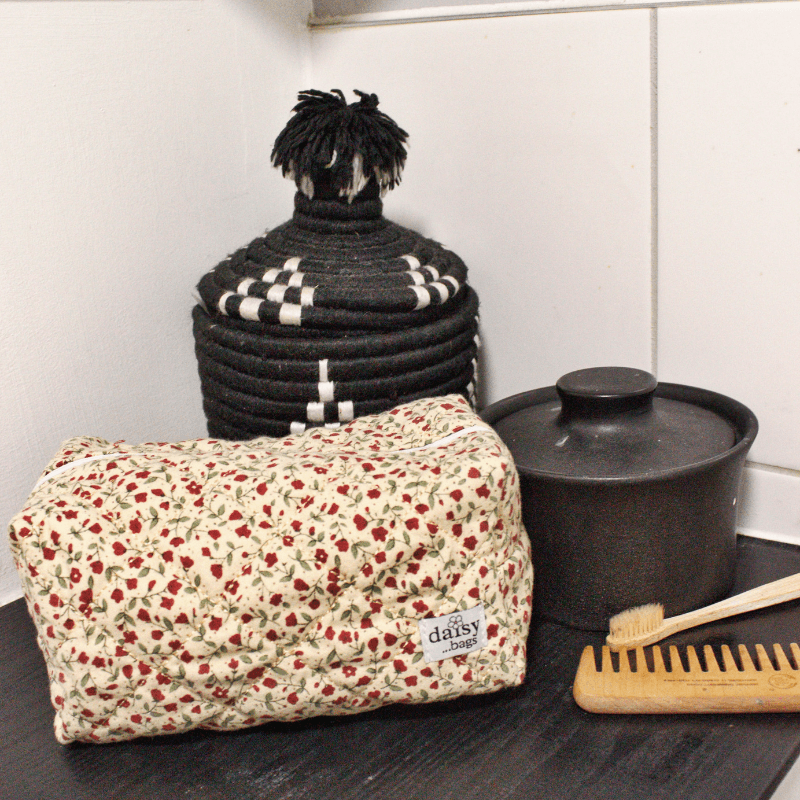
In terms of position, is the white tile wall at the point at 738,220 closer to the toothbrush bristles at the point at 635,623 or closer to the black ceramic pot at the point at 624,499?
the black ceramic pot at the point at 624,499

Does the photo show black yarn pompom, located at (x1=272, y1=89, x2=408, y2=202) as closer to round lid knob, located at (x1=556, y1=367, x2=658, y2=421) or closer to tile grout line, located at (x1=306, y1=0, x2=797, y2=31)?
tile grout line, located at (x1=306, y1=0, x2=797, y2=31)

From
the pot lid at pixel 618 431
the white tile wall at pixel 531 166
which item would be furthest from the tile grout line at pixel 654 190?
the pot lid at pixel 618 431

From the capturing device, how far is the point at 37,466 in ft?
2.89

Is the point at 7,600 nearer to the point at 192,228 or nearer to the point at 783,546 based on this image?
the point at 192,228

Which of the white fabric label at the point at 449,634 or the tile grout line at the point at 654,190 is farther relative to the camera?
the tile grout line at the point at 654,190

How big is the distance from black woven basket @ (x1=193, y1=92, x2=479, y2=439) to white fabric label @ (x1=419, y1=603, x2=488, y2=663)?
0.89 ft

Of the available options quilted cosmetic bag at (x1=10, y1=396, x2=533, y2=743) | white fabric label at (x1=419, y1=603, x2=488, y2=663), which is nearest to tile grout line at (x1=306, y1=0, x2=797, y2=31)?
quilted cosmetic bag at (x1=10, y1=396, x2=533, y2=743)

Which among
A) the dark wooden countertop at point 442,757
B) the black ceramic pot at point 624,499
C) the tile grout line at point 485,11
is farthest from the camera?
the tile grout line at point 485,11

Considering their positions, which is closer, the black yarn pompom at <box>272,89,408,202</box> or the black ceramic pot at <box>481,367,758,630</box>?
the black ceramic pot at <box>481,367,758,630</box>

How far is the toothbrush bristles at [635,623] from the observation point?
72 centimetres

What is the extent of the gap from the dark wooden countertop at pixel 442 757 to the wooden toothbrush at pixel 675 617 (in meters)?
0.07

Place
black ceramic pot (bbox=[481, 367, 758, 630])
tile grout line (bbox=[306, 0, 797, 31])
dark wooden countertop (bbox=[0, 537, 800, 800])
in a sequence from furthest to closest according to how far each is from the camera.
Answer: tile grout line (bbox=[306, 0, 797, 31]) → black ceramic pot (bbox=[481, 367, 758, 630]) → dark wooden countertop (bbox=[0, 537, 800, 800])

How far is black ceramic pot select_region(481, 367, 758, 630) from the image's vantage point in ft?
2.32

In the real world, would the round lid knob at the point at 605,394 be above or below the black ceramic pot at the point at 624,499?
above
